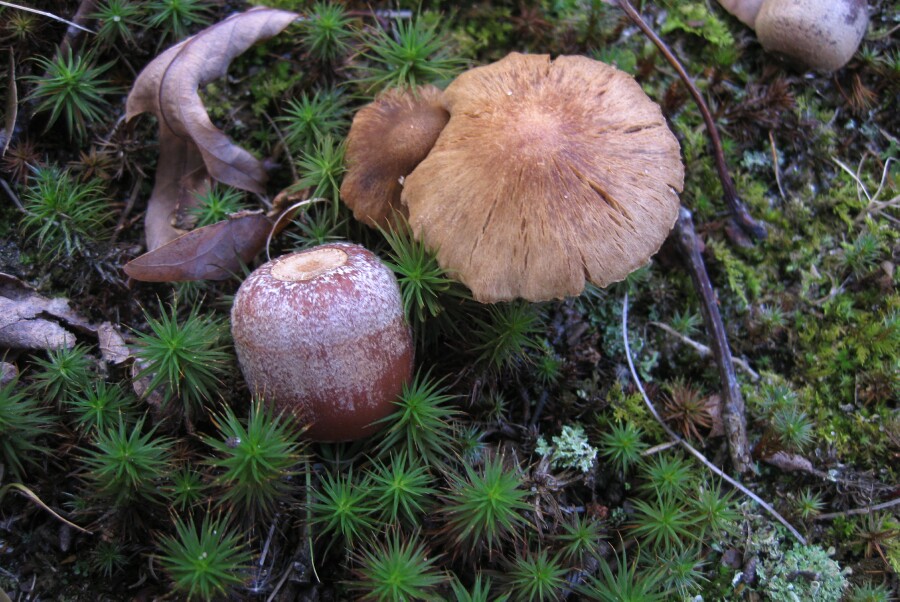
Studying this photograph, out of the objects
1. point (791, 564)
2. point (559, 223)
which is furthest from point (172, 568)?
point (791, 564)

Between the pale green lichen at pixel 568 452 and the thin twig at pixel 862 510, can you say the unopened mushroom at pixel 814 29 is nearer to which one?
the thin twig at pixel 862 510

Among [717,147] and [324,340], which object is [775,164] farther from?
[324,340]

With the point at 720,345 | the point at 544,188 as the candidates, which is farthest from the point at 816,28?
the point at 544,188

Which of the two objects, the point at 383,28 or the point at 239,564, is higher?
the point at 383,28

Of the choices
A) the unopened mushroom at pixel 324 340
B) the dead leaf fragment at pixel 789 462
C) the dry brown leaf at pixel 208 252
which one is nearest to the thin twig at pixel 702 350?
the dead leaf fragment at pixel 789 462

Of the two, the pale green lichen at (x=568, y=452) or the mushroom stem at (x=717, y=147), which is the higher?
the mushroom stem at (x=717, y=147)

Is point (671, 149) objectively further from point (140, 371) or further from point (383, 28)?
point (140, 371)
